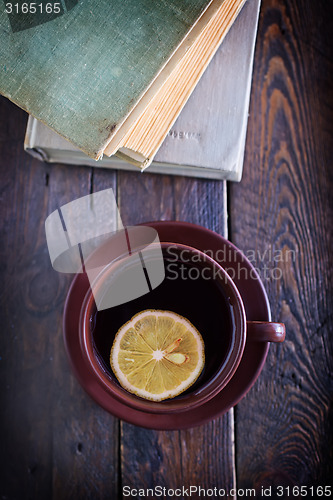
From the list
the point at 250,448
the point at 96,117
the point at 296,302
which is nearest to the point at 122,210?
the point at 96,117

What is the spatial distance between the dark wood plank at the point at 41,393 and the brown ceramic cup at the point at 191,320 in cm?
14

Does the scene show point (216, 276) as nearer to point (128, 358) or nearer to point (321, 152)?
point (128, 358)

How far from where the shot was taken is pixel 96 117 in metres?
0.55

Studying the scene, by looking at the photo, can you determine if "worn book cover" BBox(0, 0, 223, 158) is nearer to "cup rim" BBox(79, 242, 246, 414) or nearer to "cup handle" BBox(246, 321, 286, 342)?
"cup rim" BBox(79, 242, 246, 414)

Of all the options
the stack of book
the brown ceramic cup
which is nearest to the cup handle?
the brown ceramic cup

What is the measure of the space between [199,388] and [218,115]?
1.40 ft

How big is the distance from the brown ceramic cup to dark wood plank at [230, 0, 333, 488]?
166mm

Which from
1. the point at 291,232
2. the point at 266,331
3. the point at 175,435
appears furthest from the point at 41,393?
the point at 291,232

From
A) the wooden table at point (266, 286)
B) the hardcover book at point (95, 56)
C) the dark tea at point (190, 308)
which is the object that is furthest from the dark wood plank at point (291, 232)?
the hardcover book at point (95, 56)

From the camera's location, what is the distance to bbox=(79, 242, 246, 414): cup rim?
535 millimetres

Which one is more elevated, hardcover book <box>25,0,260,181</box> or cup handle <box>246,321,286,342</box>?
hardcover book <box>25,0,260,181</box>

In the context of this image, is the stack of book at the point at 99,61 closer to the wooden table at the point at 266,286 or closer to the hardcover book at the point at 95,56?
the hardcover book at the point at 95,56

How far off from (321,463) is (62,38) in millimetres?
789

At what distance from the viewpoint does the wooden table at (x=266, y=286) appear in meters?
0.71
